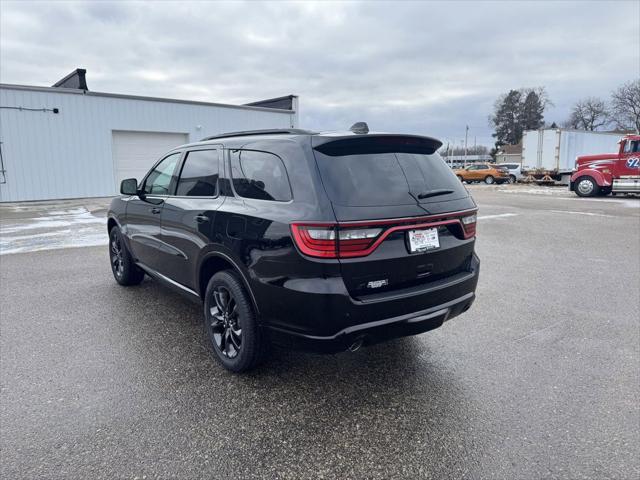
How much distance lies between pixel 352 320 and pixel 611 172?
65.9 ft

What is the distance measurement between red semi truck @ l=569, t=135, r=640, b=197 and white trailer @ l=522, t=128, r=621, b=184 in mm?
6741

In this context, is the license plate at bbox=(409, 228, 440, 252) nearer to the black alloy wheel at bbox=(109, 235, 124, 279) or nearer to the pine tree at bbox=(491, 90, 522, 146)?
the black alloy wheel at bbox=(109, 235, 124, 279)

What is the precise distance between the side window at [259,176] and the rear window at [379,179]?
28 cm

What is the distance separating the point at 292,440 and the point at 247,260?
1.11 m

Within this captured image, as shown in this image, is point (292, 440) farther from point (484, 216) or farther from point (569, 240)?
point (484, 216)

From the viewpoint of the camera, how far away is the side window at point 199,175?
3516 millimetres

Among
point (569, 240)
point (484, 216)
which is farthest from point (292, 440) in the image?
point (484, 216)

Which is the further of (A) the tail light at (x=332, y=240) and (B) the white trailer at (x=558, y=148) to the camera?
(B) the white trailer at (x=558, y=148)

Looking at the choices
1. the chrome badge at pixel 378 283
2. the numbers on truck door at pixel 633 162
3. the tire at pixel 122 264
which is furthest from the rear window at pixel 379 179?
the numbers on truck door at pixel 633 162

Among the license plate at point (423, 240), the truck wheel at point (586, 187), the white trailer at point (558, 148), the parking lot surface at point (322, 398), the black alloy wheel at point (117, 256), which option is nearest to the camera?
the parking lot surface at point (322, 398)

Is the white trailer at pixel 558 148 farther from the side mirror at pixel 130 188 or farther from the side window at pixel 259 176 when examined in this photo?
the side window at pixel 259 176

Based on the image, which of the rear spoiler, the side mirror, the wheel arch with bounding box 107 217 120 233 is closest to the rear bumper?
the rear spoiler

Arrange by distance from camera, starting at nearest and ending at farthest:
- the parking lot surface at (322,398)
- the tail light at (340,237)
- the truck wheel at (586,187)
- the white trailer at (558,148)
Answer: the parking lot surface at (322,398) → the tail light at (340,237) → the truck wheel at (586,187) → the white trailer at (558,148)

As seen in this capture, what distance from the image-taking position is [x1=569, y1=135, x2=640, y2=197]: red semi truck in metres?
17.8
